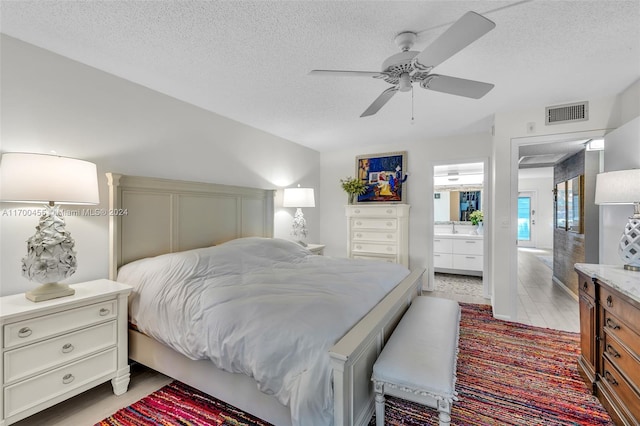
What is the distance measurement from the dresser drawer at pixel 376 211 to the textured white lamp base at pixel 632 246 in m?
2.67

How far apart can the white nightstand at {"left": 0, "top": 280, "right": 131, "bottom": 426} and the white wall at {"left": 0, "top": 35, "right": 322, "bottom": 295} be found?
38 centimetres

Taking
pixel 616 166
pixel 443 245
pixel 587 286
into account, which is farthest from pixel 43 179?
pixel 443 245

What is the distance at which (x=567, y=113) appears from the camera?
3.00 meters

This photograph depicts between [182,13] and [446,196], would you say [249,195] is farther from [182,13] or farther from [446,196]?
[446,196]

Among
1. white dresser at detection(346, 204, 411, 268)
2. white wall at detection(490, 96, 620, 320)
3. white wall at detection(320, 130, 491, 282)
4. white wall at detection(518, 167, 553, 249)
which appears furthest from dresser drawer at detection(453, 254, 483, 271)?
white wall at detection(518, 167, 553, 249)

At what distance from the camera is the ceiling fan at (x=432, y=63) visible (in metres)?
1.32

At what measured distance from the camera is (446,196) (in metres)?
6.99

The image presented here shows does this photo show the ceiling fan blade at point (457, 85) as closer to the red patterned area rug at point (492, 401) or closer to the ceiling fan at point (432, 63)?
the ceiling fan at point (432, 63)

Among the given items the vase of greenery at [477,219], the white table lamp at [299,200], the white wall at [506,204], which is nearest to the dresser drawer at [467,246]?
the vase of greenery at [477,219]

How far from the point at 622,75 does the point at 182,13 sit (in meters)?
3.44

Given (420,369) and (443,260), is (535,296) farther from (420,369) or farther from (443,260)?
(420,369)

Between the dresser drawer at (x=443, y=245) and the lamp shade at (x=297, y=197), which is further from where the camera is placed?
the dresser drawer at (x=443, y=245)

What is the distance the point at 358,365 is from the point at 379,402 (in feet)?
0.93

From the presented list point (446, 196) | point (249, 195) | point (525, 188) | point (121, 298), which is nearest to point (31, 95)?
point (121, 298)
